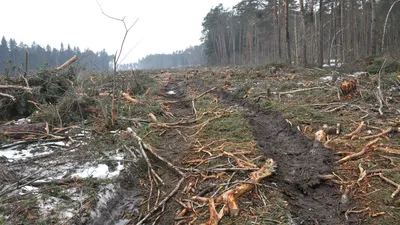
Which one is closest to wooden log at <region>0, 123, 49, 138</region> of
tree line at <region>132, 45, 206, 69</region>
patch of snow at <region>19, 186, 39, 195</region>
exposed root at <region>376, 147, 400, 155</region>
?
patch of snow at <region>19, 186, 39, 195</region>

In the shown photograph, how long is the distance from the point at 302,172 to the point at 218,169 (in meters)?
1.22

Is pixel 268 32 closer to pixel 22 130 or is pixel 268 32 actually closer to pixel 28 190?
pixel 22 130

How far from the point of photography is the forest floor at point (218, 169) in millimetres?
3277

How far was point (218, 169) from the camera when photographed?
4.30 metres

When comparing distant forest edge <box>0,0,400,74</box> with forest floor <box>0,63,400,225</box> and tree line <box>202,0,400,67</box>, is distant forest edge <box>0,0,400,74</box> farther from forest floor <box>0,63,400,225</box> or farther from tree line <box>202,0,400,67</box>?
forest floor <box>0,63,400,225</box>

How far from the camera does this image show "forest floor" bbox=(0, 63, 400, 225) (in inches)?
129

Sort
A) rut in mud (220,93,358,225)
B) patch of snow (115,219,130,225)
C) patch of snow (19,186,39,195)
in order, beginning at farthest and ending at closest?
patch of snow (19,186,39,195), patch of snow (115,219,130,225), rut in mud (220,93,358,225)

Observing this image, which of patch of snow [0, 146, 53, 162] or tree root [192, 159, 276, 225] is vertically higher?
patch of snow [0, 146, 53, 162]

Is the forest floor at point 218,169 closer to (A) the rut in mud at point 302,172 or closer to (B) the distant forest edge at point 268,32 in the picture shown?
(A) the rut in mud at point 302,172

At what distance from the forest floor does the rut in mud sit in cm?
2

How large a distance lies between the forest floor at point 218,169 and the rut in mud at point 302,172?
0.05ft

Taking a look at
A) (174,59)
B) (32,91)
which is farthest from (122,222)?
(174,59)

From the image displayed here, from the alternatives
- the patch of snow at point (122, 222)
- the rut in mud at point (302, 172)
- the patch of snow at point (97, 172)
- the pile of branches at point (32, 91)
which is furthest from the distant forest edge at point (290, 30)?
the patch of snow at point (122, 222)

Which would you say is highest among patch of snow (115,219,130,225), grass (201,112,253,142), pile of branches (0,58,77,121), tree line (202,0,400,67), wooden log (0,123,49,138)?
tree line (202,0,400,67)
